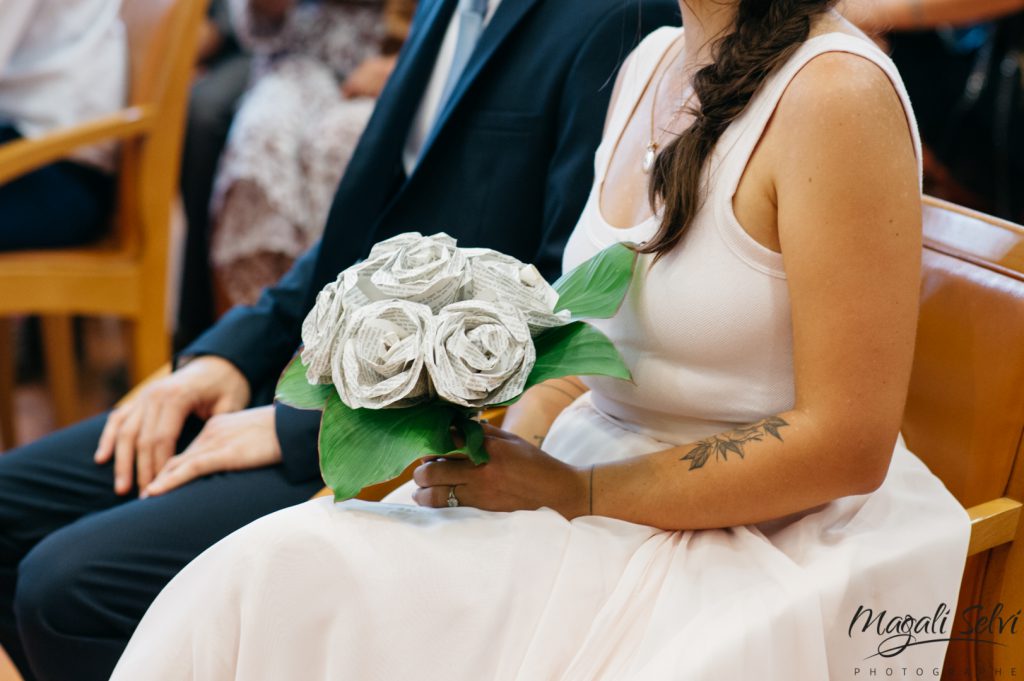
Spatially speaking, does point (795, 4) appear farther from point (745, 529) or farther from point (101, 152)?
point (101, 152)

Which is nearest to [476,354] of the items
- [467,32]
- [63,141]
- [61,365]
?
[467,32]

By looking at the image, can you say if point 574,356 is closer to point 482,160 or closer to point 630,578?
point 630,578

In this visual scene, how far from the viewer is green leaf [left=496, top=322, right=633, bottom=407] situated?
3.14ft

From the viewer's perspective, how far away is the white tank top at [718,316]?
995 millimetres

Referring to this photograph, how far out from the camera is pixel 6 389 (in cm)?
249

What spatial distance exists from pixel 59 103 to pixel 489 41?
1.25m

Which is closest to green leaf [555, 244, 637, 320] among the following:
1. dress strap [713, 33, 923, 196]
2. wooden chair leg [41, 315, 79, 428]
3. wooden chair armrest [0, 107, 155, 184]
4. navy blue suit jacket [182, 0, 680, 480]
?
dress strap [713, 33, 923, 196]

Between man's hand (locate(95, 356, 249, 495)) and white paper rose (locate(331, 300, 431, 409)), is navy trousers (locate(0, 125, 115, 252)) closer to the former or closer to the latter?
man's hand (locate(95, 356, 249, 495))

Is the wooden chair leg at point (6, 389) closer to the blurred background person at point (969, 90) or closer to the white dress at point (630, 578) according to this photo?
the white dress at point (630, 578)

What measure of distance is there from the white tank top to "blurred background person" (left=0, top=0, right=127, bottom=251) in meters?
1.53

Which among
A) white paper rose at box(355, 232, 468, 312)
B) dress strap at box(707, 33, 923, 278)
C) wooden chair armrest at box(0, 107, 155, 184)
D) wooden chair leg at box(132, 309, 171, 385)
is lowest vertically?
wooden chair leg at box(132, 309, 171, 385)

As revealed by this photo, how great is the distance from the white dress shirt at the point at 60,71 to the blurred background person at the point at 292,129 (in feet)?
2.05

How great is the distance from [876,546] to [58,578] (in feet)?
2.92

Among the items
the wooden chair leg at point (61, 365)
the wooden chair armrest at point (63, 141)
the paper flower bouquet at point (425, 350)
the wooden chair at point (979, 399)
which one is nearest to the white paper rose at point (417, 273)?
the paper flower bouquet at point (425, 350)
